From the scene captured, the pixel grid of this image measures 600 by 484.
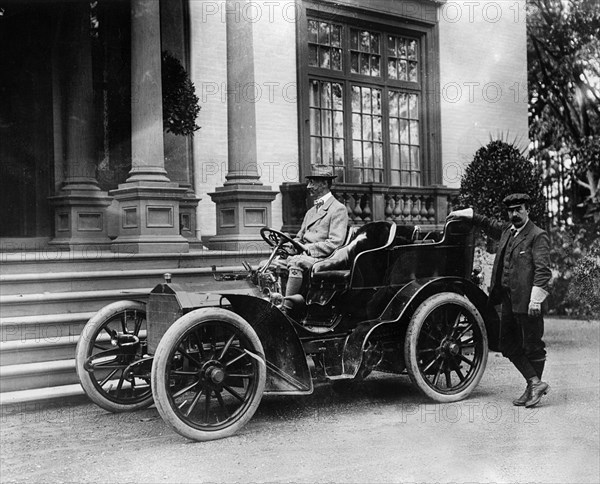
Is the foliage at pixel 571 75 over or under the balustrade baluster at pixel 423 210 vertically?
over

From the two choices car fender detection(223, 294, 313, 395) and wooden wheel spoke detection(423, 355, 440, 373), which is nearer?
car fender detection(223, 294, 313, 395)

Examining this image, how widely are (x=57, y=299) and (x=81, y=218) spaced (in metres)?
2.60

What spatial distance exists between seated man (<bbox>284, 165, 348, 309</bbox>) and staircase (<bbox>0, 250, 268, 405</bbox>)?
0.49 metres

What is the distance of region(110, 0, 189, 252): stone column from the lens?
26.7 ft

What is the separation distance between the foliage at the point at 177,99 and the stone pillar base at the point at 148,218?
1.39 meters

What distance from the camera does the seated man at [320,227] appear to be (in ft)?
18.9

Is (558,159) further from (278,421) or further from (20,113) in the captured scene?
(278,421)

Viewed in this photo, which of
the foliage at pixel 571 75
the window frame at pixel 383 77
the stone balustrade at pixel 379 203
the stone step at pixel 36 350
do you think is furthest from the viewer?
the foliage at pixel 571 75

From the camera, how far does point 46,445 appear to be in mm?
4797

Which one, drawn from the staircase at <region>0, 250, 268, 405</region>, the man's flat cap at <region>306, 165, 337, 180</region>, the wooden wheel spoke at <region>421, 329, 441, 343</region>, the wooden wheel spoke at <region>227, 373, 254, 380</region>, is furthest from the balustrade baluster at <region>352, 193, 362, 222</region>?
the wooden wheel spoke at <region>227, 373, 254, 380</region>

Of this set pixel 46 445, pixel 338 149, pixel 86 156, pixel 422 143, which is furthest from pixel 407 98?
pixel 46 445

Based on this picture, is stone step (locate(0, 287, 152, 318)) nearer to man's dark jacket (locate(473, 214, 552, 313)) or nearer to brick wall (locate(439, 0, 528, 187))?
man's dark jacket (locate(473, 214, 552, 313))

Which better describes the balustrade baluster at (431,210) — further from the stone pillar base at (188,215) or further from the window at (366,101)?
the stone pillar base at (188,215)

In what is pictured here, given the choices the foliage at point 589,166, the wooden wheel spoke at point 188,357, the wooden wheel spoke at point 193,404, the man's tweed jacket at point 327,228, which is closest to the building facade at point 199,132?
the wooden wheel spoke at point 188,357
